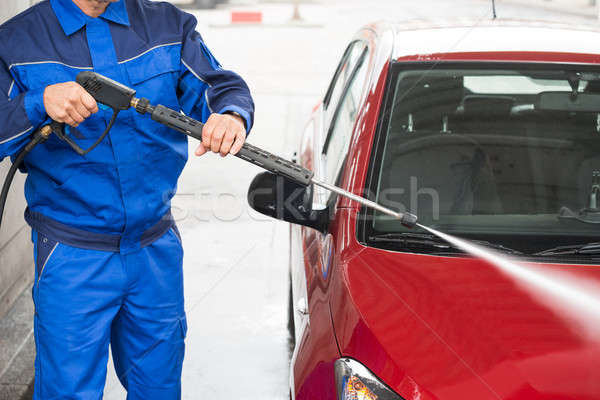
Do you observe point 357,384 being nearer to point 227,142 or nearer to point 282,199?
point 227,142

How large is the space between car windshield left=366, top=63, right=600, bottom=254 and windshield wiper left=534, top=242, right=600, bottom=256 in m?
0.03

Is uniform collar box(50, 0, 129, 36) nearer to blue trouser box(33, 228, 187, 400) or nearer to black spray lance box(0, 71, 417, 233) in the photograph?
Answer: black spray lance box(0, 71, 417, 233)

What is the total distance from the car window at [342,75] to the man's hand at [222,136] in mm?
1488

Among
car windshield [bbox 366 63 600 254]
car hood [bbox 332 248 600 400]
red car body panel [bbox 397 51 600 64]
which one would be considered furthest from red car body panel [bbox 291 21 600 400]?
red car body panel [bbox 397 51 600 64]

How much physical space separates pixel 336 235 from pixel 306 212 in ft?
0.45

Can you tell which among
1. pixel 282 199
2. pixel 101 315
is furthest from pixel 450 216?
pixel 101 315

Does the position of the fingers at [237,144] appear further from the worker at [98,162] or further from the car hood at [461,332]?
the car hood at [461,332]

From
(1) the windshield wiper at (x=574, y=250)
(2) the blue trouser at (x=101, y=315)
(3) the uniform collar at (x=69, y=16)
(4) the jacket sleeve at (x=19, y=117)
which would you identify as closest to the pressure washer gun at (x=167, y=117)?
(4) the jacket sleeve at (x=19, y=117)

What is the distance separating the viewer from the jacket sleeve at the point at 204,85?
2012mm

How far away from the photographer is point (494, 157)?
2.62 m

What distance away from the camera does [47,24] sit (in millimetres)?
1985

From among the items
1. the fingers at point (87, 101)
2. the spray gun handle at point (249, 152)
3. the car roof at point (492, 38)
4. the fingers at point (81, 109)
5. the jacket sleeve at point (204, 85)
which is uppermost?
the car roof at point (492, 38)

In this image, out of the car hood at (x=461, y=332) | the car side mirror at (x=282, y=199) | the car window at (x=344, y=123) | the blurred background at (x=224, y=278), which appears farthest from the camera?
the blurred background at (x=224, y=278)

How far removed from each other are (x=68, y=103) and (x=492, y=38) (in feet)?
4.96
